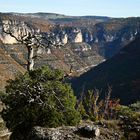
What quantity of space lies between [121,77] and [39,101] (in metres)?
136

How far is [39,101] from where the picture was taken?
2223 centimetres

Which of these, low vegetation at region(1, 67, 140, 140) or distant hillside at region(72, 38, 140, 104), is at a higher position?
low vegetation at region(1, 67, 140, 140)

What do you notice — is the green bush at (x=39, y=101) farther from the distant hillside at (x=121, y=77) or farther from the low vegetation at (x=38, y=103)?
the distant hillside at (x=121, y=77)

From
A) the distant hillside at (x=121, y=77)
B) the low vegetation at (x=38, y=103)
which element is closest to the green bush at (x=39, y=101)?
the low vegetation at (x=38, y=103)

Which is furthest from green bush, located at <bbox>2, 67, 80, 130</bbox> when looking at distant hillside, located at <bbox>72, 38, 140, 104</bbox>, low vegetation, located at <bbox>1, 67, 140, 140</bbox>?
distant hillside, located at <bbox>72, 38, 140, 104</bbox>

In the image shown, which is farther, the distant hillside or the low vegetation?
the distant hillside

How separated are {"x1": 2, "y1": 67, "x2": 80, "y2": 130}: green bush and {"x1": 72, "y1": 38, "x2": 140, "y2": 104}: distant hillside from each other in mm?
98234

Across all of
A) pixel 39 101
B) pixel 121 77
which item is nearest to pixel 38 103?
pixel 39 101

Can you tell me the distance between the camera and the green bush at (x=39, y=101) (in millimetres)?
21703

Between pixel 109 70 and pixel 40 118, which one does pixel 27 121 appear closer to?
pixel 40 118

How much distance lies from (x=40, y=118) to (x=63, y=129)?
4392 millimetres

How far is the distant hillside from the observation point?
13579cm

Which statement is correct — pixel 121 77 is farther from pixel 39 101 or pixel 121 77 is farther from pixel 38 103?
pixel 38 103

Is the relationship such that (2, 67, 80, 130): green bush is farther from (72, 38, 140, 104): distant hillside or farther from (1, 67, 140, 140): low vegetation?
(72, 38, 140, 104): distant hillside
